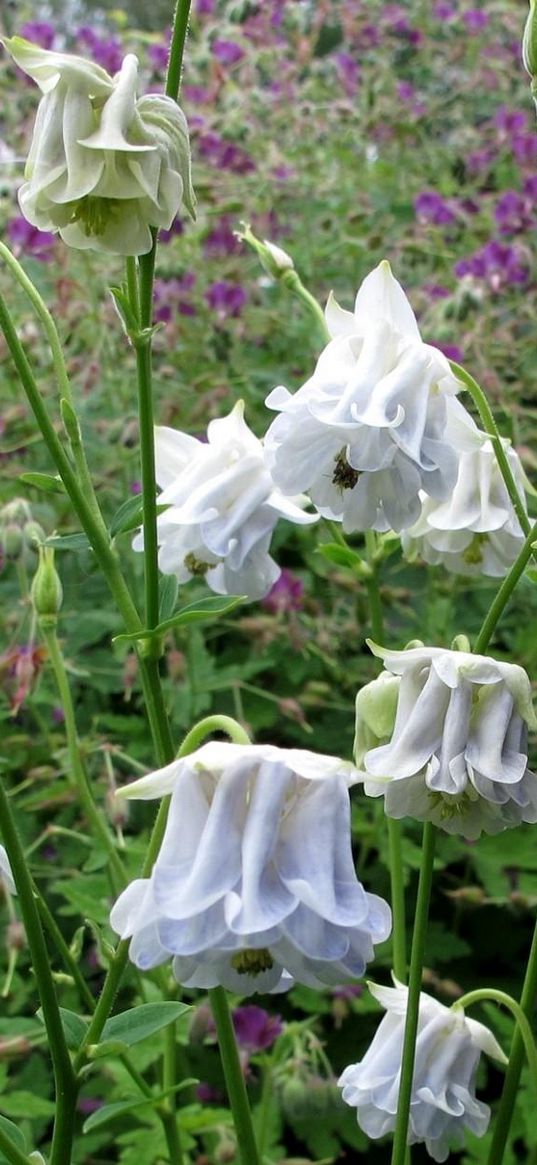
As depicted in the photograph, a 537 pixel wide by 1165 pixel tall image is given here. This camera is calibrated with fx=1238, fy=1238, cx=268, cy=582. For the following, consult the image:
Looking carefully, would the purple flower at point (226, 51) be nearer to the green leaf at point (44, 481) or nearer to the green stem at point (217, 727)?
the green leaf at point (44, 481)

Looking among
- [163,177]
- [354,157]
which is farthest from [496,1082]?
[354,157]

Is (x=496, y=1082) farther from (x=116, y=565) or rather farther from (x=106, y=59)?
(x=106, y=59)

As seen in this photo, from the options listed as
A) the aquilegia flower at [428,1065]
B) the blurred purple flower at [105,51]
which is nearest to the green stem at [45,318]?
the aquilegia flower at [428,1065]

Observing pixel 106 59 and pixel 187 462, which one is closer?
pixel 187 462

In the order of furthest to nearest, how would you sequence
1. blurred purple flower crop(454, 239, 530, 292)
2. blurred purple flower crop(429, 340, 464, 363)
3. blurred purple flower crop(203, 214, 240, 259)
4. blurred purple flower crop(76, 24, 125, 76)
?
blurred purple flower crop(76, 24, 125, 76)
blurred purple flower crop(203, 214, 240, 259)
blurred purple flower crop(454, 239, 530, 292)
blurred purple flower crop(429, 340, 464, 363)

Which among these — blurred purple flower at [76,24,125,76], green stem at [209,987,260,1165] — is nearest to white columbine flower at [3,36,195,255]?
green stem at [209,987,260,1165]

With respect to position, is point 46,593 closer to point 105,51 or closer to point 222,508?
point 222,508

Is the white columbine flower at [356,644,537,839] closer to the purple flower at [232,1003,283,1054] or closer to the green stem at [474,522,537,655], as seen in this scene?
the green stem at [474,522,537,655]
